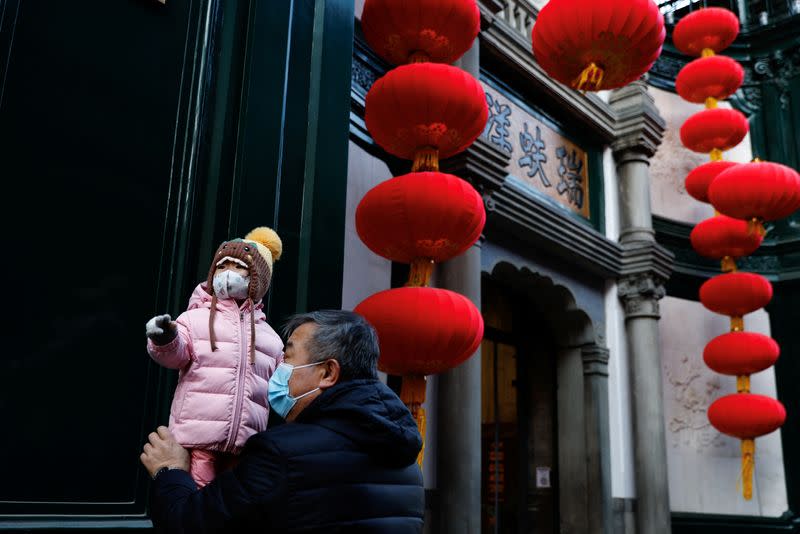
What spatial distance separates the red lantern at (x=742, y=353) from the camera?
6.69m

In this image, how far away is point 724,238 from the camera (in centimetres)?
689

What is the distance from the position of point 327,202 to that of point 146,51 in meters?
0.90

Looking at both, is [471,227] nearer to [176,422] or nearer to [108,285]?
[108,285]

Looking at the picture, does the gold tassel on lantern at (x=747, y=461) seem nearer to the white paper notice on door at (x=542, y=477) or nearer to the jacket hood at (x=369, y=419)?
the white paper notice on door at (x=542, y=477)

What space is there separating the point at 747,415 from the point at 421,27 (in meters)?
4.93

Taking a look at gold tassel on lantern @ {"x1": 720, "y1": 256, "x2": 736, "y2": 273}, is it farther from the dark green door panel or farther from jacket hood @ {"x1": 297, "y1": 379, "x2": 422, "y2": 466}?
jacket hood @ {"x1": 297, "y1": 379, "x2": 422, "y2": 466}

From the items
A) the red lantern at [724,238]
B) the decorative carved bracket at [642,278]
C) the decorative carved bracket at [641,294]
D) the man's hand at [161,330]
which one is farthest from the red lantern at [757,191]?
the man's hand at [161,330]

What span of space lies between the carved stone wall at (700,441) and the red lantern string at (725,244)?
913mm

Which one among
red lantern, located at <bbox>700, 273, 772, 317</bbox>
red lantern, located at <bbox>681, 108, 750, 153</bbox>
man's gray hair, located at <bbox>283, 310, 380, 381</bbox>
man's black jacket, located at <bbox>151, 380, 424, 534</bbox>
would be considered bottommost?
man's black jacket, located at <bbox>151, 380, 424, 534</bbox>

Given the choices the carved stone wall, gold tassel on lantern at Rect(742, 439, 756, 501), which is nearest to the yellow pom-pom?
gold tassel on lantern at Rect(742, 439, 756, 501)

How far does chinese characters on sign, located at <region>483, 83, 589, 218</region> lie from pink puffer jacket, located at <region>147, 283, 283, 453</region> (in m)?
4.28

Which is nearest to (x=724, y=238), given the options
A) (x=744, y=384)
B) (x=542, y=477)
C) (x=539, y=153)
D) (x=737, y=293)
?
(x=737, y=293)

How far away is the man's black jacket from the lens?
1337mm

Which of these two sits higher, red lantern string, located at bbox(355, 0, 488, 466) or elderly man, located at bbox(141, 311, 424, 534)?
red lantern string, located at bbox(355, 0, 488, 466)
